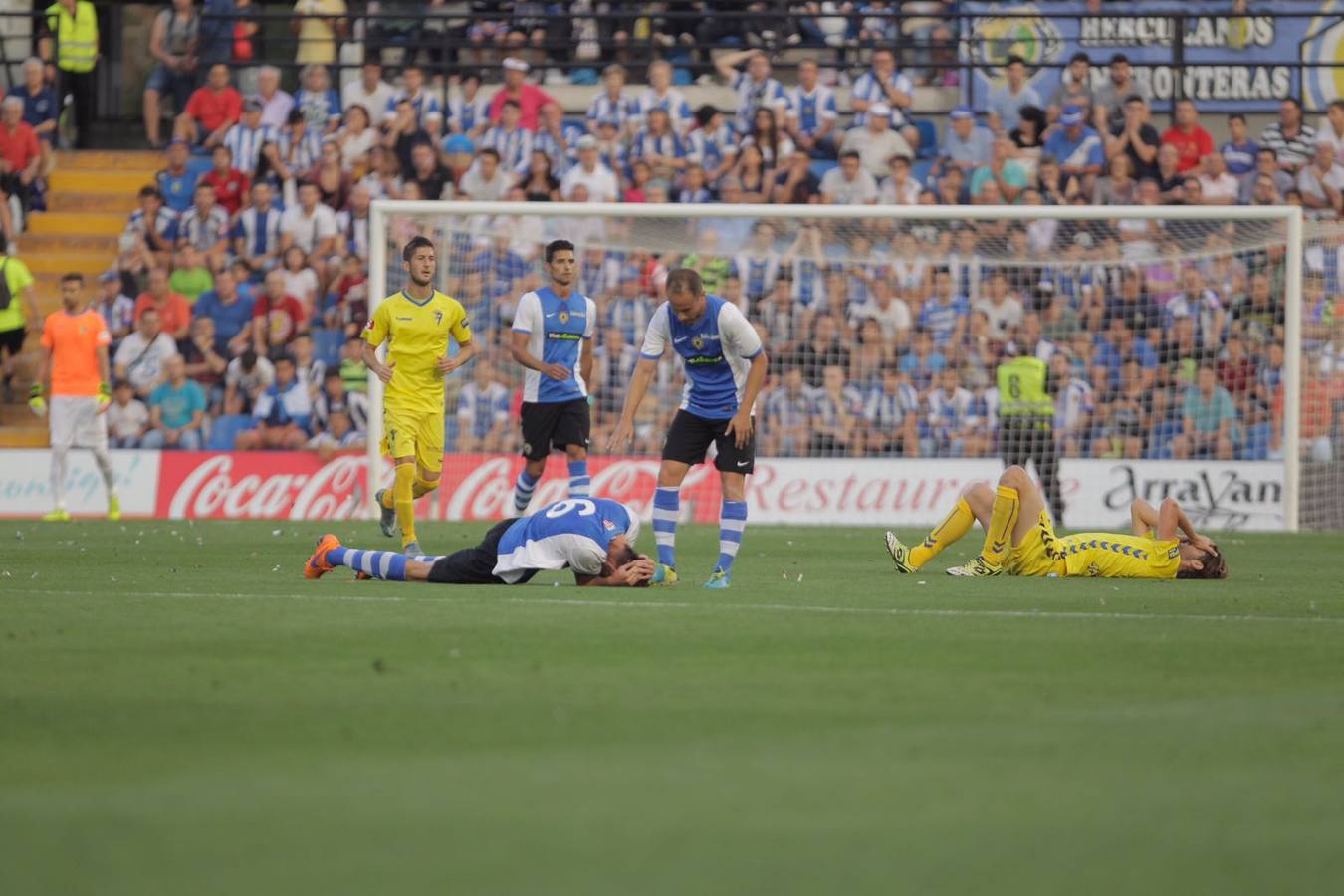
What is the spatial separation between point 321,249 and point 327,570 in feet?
40.8

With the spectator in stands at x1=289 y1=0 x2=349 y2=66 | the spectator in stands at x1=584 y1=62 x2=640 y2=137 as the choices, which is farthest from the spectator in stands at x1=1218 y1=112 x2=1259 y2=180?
the spectator in stands at x1=289 y1=0 x2=349 y2=66

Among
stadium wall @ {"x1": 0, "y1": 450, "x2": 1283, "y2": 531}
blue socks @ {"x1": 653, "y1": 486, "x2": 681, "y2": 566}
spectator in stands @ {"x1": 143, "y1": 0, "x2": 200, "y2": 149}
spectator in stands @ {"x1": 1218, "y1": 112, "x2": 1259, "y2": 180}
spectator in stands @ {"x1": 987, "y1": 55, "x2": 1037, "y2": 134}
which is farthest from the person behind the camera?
spectator in stands @ {"x1": 143, "y1": 0, "x2": 200, "y2": 149}

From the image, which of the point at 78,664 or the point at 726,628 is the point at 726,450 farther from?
the point at 78,664

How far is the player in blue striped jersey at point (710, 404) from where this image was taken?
1179 centimetres

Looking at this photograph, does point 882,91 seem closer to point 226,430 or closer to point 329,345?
point 329,345

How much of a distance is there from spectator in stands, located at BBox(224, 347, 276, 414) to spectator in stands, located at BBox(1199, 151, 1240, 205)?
37.6 feet

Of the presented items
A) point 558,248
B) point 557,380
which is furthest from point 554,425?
point 558,248

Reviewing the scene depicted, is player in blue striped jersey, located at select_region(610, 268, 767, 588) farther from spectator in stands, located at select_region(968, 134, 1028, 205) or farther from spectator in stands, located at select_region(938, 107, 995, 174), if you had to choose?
spectator in stands, located at select_region(938, 107, 995, 174)

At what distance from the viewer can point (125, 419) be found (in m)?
23.0

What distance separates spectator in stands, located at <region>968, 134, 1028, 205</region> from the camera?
931 inches

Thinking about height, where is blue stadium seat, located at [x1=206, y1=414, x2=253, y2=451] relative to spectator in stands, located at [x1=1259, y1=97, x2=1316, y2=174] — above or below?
below

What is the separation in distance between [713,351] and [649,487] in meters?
9.76

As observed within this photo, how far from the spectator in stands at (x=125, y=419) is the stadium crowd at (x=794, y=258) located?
0.04 meters

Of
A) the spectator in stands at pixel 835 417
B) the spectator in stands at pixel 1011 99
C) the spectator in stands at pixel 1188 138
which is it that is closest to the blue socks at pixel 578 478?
the spectator in stands at pixel 835 417
